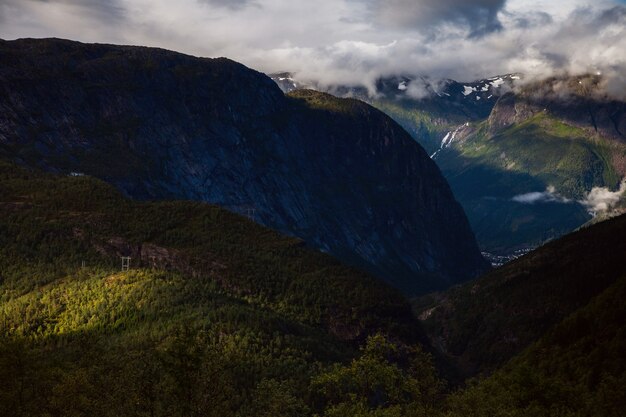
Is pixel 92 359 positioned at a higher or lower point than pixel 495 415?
higher

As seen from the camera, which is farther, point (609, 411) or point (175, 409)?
point (609, 411)

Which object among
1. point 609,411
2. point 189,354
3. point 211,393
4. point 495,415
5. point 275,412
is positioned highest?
point 189,354

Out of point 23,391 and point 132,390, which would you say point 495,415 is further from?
point 23,391

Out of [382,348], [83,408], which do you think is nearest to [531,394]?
[382,348]

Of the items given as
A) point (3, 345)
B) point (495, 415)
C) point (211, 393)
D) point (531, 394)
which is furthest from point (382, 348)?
point (3, 345)

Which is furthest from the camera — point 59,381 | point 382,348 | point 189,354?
point 382,348

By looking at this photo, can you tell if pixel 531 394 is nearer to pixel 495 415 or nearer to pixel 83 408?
pixel 495 415

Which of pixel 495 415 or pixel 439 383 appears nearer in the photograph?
pixel 495 415

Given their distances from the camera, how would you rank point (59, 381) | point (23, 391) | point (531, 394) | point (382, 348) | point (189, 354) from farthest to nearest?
point (531, 394), point (382, 348), point (59, 381), point (23, 391), point (189, 354)

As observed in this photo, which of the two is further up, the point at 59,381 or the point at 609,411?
the point at 59,381
